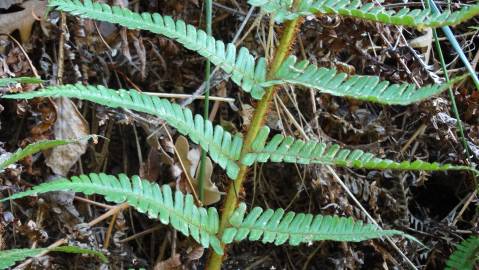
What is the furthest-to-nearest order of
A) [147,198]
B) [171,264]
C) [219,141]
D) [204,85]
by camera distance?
[204,85] → [171,264] → [219,141] → [147,198]

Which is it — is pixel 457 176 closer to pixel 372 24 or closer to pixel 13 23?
pixel 372 24

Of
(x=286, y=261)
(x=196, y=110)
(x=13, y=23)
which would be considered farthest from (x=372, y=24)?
(x=13, y=23)

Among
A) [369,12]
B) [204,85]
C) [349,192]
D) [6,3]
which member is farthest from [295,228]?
[6,3]

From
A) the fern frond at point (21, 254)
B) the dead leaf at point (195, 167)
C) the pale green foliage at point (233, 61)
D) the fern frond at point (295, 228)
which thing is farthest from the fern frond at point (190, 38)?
the dead leaf at point (195, 167)

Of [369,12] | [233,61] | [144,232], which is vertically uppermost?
[369,12]

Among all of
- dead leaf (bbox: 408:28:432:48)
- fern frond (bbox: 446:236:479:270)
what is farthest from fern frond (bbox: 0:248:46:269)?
dead leaf (bbox: 408:28:432:48)

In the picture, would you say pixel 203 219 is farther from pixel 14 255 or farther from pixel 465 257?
pixel 465 257
